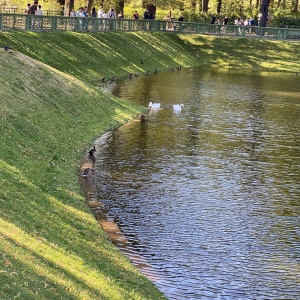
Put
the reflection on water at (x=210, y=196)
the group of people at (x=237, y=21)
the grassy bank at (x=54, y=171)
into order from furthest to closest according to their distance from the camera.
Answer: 1. the group of people at (x=237, y=21)
2. the reflection on water at (x=210, y=196)
3. the grassy bank at (x=54, y=171)

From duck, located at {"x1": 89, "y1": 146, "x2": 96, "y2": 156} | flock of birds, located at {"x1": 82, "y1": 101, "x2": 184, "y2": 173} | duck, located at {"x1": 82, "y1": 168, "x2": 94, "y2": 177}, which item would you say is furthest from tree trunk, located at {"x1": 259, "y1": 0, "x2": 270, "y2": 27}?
duck, located at {"x1": 82, "y1": 168, "x2": 94, "y2": 177}

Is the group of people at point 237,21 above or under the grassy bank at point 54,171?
above

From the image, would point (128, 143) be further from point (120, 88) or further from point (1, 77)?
point (120, 88)

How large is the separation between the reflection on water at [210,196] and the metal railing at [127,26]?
1380cm

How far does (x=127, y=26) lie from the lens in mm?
78250

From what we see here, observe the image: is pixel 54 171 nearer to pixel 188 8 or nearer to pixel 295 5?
pixel 188 8

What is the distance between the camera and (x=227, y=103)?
164 feet

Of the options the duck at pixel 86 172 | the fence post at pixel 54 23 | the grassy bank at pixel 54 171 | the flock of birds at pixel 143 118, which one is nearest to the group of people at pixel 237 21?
the grassy bank at pixel 54 171

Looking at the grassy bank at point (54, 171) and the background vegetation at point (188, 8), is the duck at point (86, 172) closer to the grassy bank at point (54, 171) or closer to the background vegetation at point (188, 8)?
the grassy bank at point (54, 171)

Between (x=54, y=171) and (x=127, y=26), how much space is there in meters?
53.8

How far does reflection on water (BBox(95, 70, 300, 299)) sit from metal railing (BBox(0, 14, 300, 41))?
45.3 ft

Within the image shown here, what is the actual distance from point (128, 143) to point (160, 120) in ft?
24.8

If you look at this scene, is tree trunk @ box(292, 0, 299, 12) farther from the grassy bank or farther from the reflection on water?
the reflection on water

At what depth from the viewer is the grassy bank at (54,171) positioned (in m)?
15.3
